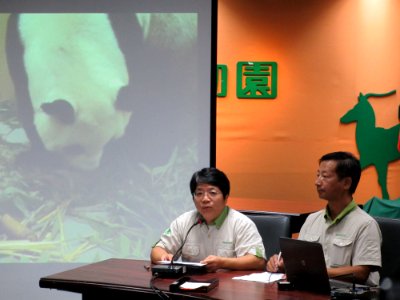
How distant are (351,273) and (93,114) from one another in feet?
7.47

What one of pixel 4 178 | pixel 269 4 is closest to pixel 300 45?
pixel 269 4

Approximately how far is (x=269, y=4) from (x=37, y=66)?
186 cm

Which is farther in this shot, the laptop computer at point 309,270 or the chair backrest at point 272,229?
the chair backrest at point 272,229

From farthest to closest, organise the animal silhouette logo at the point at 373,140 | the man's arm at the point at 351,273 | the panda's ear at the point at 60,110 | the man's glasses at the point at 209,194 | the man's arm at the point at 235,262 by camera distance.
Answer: the animal silhouette logo at the point at 373,140
the panda's ear at the point at 60,110
the man's glasses at the point at 209,194
the man's arm at the point at 235,262
the man's arm at the point at 351,273

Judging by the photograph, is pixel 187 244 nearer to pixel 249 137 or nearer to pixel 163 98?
pixel 163 98

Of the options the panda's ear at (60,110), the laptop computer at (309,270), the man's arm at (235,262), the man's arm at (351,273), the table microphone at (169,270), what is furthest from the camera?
the panda's ear at (60,110)

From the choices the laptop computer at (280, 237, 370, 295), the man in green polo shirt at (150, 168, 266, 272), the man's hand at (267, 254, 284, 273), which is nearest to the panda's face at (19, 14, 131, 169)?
the man in green polo shirt at (150, 168, 266, 272)

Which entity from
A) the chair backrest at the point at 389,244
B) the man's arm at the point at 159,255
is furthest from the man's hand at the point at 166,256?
the chair backrest at the point at 389,244

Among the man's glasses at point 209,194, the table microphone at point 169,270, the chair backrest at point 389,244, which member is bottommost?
the table microphone at point 169,270

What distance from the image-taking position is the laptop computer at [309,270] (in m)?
2.38

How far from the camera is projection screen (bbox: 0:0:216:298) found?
14.3 ft

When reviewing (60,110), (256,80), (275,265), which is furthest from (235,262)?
(256,80)

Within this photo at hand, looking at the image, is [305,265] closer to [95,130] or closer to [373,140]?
[95,130]

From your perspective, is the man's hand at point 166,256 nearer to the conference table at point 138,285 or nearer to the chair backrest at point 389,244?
the conference table at point 138,285
